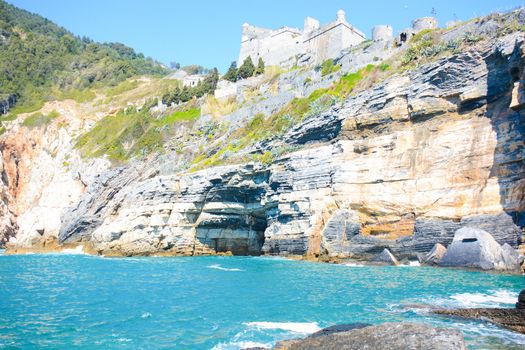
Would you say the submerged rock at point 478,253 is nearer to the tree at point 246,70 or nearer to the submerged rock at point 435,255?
the submerged rock at point 435,255

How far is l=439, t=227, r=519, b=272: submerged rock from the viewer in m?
25.2

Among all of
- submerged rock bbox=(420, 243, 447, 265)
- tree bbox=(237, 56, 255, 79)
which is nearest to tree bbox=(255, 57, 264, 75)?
tree bbox=(237, 56, 255, 79)

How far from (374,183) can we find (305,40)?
139 feet

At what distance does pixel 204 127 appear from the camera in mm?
63812

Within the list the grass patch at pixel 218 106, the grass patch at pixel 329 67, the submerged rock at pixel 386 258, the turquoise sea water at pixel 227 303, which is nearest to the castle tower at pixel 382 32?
the grass patch at pixel 329 67

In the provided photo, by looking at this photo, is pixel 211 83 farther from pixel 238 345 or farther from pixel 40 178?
pixel 238 345

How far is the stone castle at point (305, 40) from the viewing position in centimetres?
6322

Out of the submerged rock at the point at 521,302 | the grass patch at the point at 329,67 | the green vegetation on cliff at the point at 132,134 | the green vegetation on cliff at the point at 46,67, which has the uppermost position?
the green vegetation on cliff at the point at 46,67

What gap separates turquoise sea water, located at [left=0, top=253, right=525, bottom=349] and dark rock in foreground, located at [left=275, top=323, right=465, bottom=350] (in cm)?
397

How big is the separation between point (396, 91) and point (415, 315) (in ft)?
79.4

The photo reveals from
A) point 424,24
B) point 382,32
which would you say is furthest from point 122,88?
point 424,24

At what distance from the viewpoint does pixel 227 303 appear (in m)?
19.6

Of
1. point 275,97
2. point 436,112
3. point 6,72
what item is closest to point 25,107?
point 6,72

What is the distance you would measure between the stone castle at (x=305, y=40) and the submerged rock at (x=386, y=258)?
27630 mm
